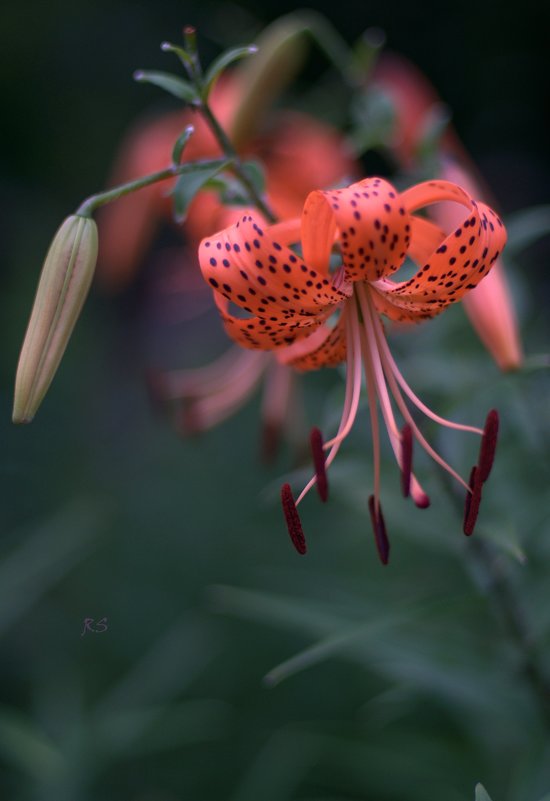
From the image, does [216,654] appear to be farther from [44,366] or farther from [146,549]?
[44,366]

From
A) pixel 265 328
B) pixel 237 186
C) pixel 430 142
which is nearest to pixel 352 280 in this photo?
pixel 265 328

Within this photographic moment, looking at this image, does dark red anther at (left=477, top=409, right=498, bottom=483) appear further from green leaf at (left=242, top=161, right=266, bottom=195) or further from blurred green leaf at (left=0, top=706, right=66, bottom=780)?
blurred green leaf at (left=0, top=706, right=66, bottom=780)

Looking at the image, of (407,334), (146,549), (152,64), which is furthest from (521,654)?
(152,64)

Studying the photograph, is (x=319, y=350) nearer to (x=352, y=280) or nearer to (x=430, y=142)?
(x=352, y=280)

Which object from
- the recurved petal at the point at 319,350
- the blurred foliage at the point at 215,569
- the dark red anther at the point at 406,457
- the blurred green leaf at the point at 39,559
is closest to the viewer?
the dark red anther at the point at 406,457

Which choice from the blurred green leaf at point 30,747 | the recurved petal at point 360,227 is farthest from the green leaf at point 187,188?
the blurred green leaf at point 30,747

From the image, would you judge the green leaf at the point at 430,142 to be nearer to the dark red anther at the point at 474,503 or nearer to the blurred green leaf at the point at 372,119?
the blurred green leaf at the point at 372,119
